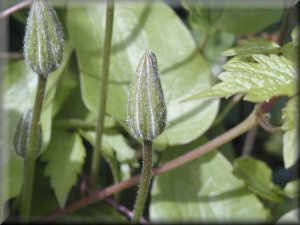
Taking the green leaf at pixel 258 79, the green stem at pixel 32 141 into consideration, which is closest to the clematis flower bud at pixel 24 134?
the green stem at pixel 32 141

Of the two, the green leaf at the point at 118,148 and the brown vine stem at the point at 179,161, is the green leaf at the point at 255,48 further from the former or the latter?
the green leaf at the point at 118,148

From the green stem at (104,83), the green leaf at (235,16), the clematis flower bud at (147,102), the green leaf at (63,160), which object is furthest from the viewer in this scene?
the green leaf at (235,16)

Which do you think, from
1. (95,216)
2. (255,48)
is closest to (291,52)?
(255,48)

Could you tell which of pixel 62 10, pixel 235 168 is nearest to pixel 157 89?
pixel 235 168

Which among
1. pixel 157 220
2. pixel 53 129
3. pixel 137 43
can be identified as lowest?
pixel 157 220

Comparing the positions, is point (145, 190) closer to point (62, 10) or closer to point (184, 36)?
point (184, 36)

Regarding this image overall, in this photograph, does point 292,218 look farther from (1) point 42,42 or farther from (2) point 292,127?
(1) point 42,42

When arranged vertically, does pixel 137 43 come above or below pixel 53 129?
above
